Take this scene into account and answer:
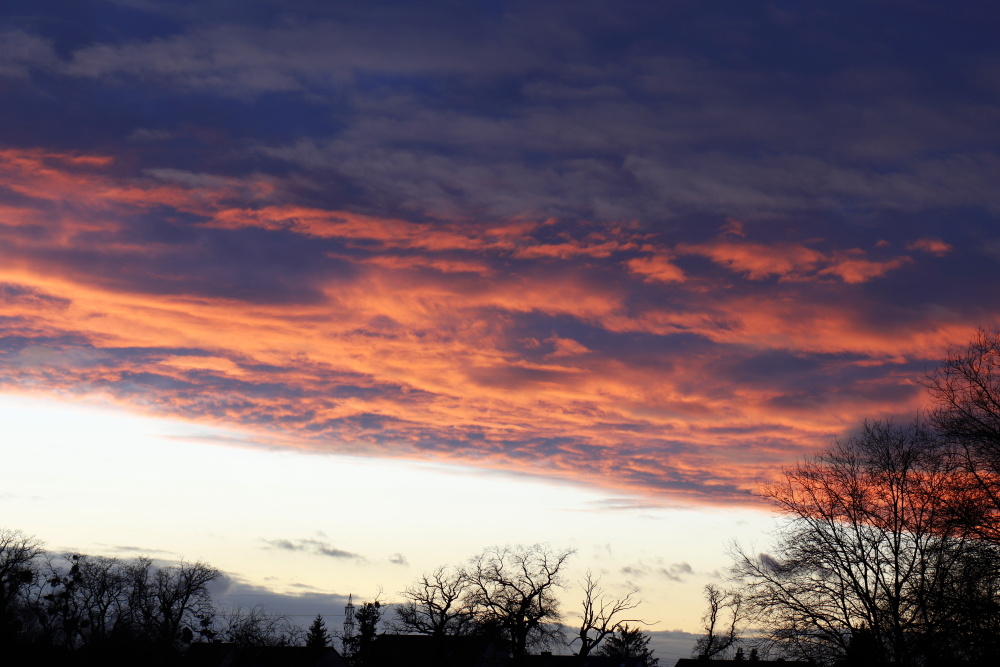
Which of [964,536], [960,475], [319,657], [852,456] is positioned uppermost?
[852,456]

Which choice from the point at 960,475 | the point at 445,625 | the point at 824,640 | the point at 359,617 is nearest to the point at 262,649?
the point at 445,625

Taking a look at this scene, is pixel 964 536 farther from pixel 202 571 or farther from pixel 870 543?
pixel 202 571

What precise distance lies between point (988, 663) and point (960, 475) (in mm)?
5715

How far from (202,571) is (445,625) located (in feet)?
A: 126

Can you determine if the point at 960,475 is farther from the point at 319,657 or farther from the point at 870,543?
the point at 319,657

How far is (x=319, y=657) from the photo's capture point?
10094 centimetres

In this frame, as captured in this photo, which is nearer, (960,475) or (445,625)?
(960,475)

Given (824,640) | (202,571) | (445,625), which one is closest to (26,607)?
(202,571)

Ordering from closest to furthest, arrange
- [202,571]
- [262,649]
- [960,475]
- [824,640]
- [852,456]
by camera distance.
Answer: [960,475]
[824,640]
[852,456]
[262,649]
[202,571]

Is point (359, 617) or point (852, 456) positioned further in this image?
point (359, 617)

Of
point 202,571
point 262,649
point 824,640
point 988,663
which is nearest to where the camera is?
point 988,663

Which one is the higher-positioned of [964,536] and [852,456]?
[852,456]

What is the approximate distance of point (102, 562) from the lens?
346ft

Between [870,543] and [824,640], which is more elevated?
[870,543]
